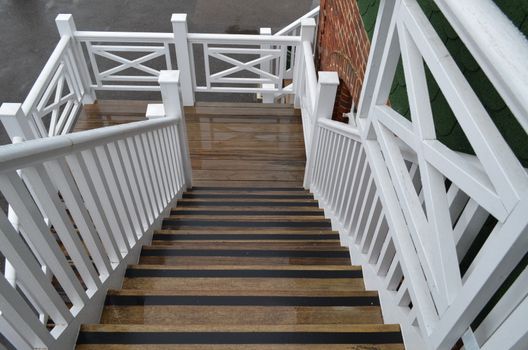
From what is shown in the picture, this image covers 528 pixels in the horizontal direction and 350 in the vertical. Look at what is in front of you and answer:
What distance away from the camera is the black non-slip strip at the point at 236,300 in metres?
1.72

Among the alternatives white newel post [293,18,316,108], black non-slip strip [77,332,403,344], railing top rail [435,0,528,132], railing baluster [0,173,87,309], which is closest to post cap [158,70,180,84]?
railing baluster [0,173,87,309]

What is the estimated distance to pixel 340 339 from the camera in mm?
1496

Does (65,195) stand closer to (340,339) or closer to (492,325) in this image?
(340,339)

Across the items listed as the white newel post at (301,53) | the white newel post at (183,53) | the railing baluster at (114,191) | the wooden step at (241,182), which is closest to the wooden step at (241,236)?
the railing baluster at (114,191)

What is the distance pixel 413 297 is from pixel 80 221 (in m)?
1.20

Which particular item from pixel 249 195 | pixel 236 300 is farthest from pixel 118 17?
pixel 236 300

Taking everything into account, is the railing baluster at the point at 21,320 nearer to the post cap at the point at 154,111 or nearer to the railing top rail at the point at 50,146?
the railing top rail at the point at 50,146

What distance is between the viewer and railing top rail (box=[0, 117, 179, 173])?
0.97m

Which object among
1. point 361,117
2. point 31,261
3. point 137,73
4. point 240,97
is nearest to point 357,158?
point 361,117

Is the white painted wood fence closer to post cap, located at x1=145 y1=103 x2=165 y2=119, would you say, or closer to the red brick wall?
post cap, located at x1=145 y1=103 x2=165 y2=119

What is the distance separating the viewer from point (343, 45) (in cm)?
378

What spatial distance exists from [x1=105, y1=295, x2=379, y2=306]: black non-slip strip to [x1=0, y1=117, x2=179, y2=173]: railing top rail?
0.71 meters

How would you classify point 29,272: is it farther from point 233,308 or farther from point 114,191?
point 233,308

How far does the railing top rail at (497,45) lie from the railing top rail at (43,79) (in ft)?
9.94
